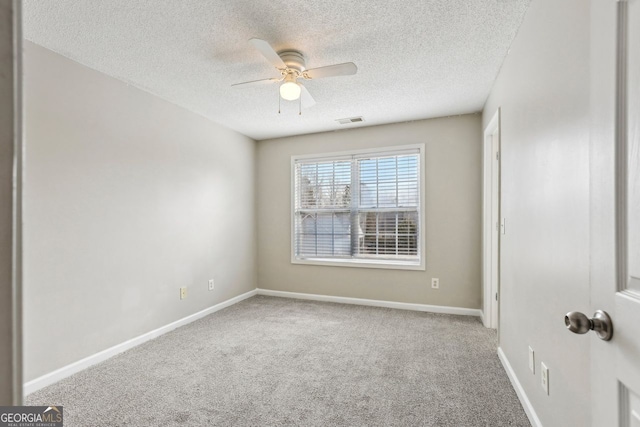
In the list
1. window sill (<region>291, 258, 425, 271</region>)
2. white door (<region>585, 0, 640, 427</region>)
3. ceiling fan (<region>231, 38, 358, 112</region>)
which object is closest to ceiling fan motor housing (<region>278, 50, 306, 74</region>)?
ceiling fan (<region>231, 38, 358, 112</region>)

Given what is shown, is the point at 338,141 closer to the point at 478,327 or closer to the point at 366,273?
the point at 366,273

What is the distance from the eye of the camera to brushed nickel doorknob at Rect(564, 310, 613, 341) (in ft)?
2.35

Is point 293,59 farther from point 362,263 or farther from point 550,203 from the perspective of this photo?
point 362,263

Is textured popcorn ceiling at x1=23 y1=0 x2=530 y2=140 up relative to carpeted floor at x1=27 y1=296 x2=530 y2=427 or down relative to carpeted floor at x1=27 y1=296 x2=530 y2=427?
up

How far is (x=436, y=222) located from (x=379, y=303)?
1.25 m

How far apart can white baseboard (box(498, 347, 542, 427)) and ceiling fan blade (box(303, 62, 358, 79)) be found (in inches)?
91.6

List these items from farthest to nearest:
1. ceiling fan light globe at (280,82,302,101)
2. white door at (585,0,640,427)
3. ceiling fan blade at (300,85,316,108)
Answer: ceiling fan blade at (300,85,316,108) → ceiling fan light globe at (280,82,302,101) → white door at (585,0,640,427)

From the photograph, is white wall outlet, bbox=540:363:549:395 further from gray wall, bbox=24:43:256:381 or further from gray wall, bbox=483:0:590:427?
gray wall, bbox=24:43:256:381

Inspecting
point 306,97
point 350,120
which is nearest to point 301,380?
point 306,97

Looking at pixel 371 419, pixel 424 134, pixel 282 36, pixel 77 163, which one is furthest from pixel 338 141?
pixel 371 419

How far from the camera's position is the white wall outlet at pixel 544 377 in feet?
5.12
